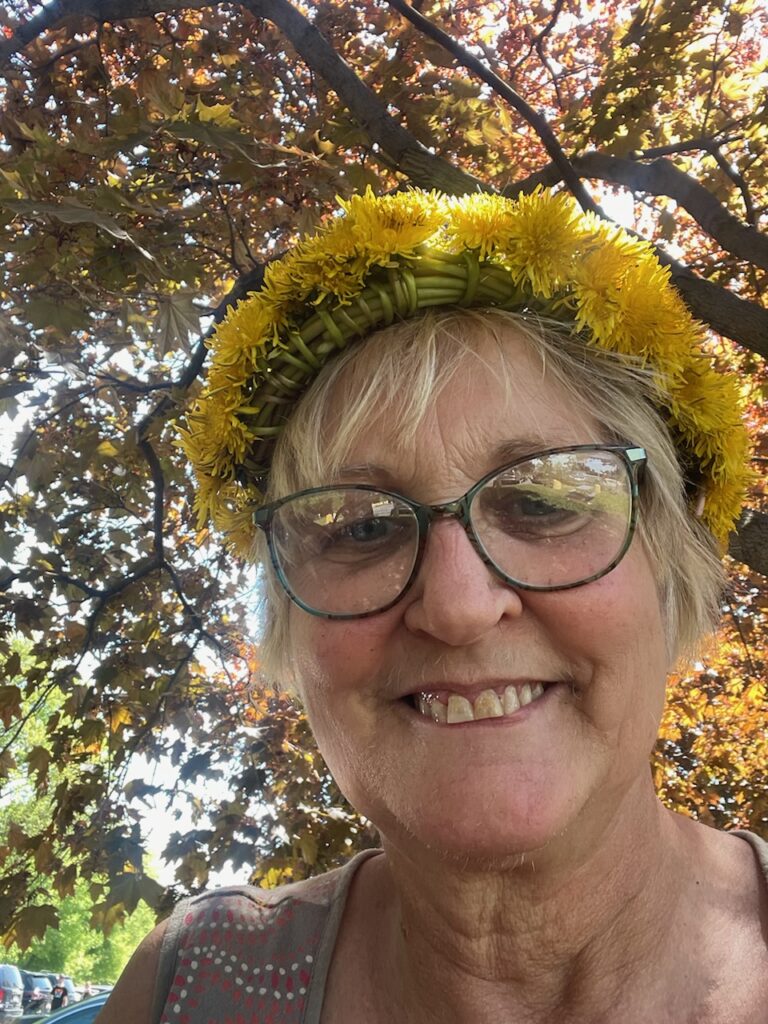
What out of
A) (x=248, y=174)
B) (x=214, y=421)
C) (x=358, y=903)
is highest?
(x=248, y=174)

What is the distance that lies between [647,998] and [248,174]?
7.80 ft

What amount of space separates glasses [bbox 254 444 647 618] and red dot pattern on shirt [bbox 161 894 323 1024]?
29.7 inches

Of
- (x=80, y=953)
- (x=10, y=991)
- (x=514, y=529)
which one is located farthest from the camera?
(x=80, y=953)

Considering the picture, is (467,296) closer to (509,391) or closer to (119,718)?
(509,391)

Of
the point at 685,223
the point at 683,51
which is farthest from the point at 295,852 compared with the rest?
the point at 685,223

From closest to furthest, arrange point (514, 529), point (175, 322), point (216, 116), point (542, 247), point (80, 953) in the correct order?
point (514, 529), point (542, 247), point (216, 116), point (175, 322), point (80, 953)

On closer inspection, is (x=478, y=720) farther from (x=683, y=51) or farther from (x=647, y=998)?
(x=683, y=51)

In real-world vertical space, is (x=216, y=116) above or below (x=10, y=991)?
above

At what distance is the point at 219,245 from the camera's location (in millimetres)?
3633

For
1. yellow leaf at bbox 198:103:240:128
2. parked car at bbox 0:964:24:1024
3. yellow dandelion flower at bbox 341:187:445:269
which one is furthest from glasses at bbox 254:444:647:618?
parked car at bbox 0:964:24:1024

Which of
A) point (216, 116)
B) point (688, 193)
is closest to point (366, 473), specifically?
point (216, 116)

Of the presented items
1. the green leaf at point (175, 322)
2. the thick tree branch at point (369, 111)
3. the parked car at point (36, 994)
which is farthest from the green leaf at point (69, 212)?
the parked car at point (36, 994)

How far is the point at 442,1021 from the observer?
1425 mm

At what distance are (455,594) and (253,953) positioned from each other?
0.94 meters
